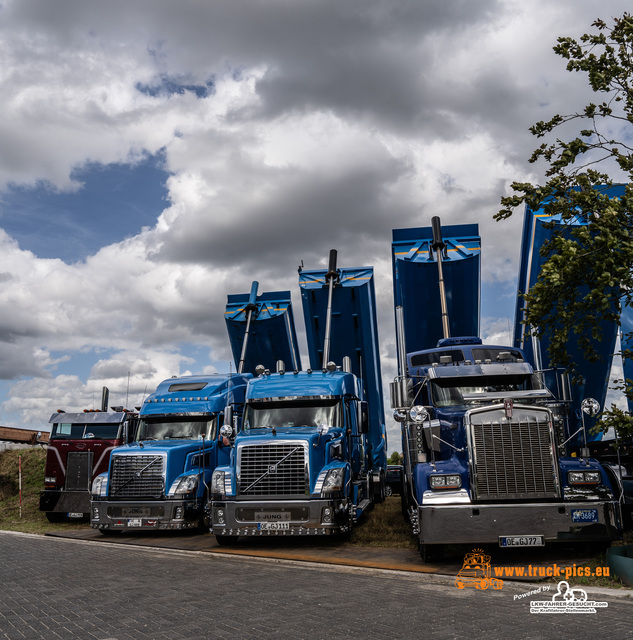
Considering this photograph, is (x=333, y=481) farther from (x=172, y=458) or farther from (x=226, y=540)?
(x=172, y=458)

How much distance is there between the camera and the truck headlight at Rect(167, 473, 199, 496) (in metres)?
12.0

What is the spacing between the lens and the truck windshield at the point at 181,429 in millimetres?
13352

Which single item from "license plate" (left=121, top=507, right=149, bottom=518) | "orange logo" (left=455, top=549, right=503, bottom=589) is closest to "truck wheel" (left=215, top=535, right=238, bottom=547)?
"license plate" (left=121, top=507, right=149, bottom=518)

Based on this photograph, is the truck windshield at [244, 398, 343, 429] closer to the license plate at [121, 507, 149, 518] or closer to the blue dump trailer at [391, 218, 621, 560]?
the blue dump trailer at [391, 218, 621, 560]

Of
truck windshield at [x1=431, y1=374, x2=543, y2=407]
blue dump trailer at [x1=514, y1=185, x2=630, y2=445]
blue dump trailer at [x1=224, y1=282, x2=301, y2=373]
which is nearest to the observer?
truck windshield at [x1=431, y1=374, x2=543, y2=407]

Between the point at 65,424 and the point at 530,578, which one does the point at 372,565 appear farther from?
the point at 65,424

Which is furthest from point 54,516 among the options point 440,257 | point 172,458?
point 440,257

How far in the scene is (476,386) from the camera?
982 cm

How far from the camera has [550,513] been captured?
311 inches

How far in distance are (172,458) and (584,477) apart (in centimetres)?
732

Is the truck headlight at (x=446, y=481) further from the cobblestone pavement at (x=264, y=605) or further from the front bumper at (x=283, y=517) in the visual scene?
the front bumper at (x=283, y=517)

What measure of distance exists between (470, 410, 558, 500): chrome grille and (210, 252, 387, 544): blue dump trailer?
2.63m

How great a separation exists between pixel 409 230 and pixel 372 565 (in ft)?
23.9

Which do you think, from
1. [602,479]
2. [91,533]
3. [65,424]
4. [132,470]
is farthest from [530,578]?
[65,424]
